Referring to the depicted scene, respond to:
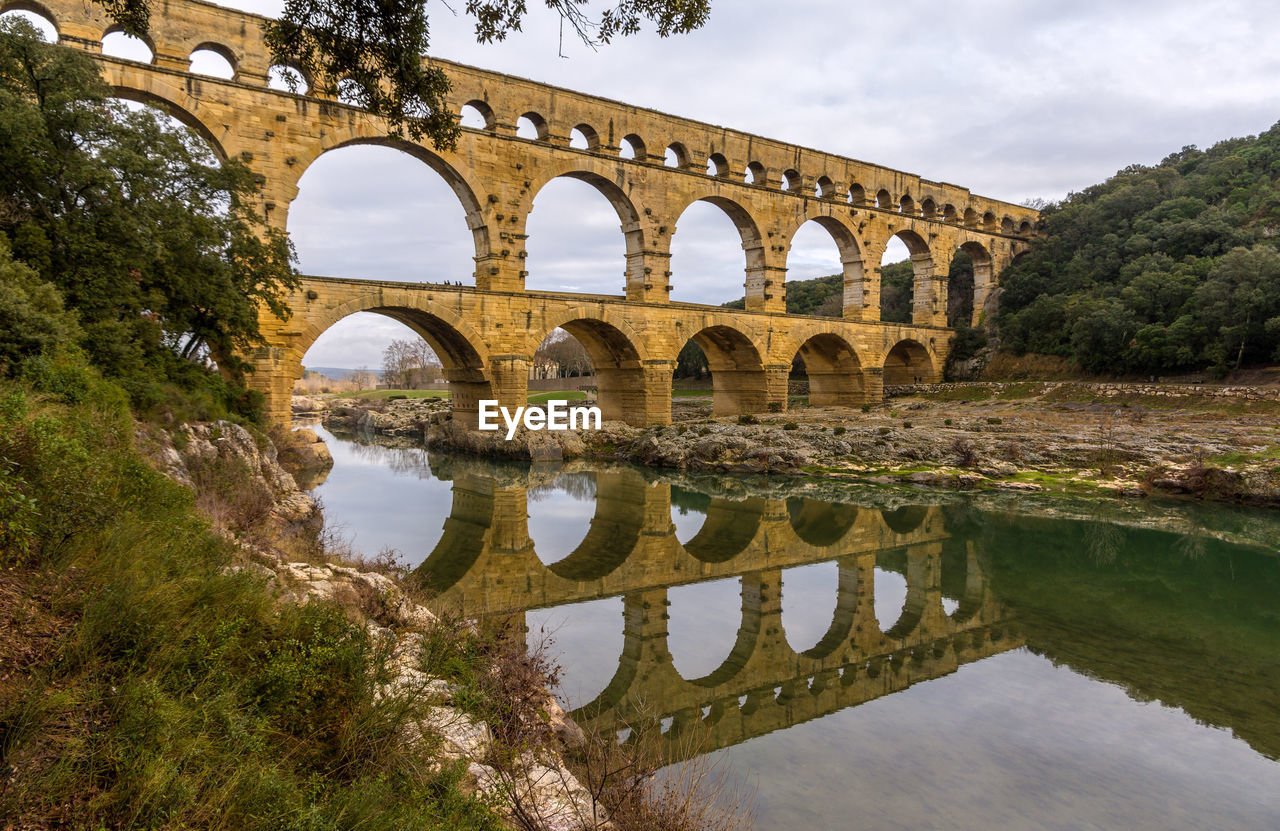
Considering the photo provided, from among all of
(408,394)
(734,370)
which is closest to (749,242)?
(734,370)

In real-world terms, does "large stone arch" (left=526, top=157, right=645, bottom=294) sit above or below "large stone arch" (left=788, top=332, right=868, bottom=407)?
above

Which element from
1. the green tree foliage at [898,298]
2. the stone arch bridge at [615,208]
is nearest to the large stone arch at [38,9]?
the stone arch bridge at [615,208]

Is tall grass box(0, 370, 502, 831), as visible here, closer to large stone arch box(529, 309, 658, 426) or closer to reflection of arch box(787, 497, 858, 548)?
reflection of arch box(787, 497, 858, 548)

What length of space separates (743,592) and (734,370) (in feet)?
60.9

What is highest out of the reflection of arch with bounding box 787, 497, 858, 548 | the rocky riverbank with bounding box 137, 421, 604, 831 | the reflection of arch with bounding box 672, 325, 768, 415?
the reflection of arch with bounding box 672, 325, 768, 415

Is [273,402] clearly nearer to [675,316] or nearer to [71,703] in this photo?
[675,316]

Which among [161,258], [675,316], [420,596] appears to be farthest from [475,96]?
[420,596]

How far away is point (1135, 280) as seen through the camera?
25750 millimetres

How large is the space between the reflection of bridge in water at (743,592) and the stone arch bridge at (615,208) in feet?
22.3

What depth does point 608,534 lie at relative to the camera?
11656 mm

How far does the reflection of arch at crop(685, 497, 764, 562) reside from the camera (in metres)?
10.6

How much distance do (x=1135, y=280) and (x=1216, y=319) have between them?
4248mm

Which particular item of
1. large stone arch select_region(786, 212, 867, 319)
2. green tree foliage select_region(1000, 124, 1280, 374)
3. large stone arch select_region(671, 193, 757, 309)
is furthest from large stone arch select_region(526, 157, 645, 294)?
green tree foliage select_region(1000, 124, 1280, 374)

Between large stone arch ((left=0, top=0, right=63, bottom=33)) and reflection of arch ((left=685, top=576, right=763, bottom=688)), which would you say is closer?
reflection of arch ((left=685, top=576, right=763, bottom=688))
